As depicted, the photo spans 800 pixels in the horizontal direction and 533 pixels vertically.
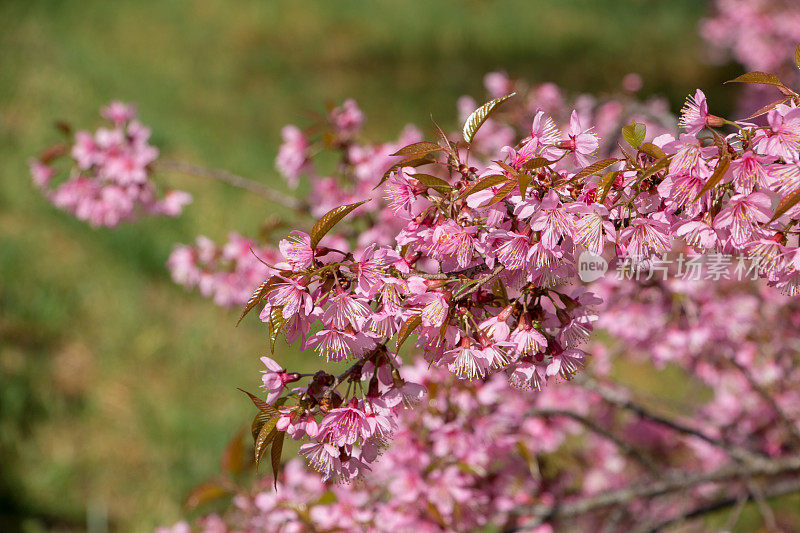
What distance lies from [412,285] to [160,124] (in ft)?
13.2

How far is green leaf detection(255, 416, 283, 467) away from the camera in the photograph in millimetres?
764

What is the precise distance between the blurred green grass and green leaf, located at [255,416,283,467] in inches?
50.1

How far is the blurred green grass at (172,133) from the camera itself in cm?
A: 259

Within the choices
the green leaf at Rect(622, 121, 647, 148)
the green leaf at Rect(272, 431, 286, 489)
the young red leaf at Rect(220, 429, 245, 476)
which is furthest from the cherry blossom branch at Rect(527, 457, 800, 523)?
the green leaf at Rect(622, 121, 647, 148)

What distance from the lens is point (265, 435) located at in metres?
0.76

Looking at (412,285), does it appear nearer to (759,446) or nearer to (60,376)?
(759,446)

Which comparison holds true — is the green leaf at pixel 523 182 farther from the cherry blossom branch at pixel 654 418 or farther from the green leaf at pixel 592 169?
the cherry blossom branch at pixel 654 418

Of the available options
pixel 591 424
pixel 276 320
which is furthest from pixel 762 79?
pixel 591 424

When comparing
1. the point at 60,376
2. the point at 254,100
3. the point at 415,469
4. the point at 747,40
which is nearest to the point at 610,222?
the point at 415,469

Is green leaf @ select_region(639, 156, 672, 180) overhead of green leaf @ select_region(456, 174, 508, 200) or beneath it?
beneath

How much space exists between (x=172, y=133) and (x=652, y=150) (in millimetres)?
4019

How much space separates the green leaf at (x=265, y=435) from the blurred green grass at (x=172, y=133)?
1272mm

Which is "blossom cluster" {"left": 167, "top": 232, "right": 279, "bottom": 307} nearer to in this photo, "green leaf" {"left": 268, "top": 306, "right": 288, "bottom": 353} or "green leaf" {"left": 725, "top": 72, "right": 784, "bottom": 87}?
"green leaf" {"left": 268, "top": 306, "right": 288, "bottom": 353}

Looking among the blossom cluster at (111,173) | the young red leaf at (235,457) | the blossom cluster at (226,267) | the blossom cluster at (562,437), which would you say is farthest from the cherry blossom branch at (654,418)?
the blossom cluster at (111,173)
